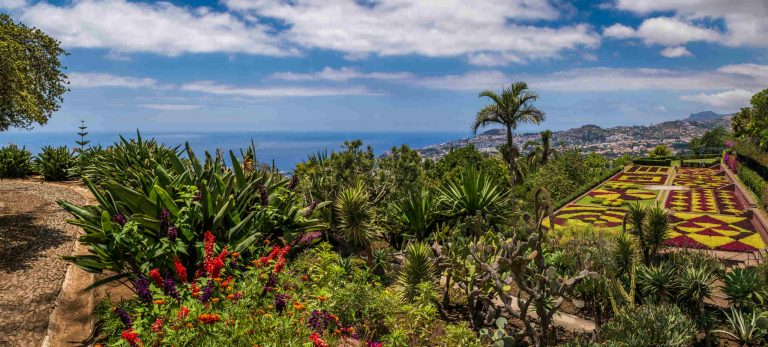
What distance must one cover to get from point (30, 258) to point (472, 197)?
31.7ft

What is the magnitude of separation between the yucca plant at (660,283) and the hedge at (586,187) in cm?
2178

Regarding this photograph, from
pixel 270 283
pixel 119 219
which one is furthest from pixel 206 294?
pixel 119 219

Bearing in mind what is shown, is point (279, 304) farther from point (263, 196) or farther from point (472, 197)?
point (472, 197)

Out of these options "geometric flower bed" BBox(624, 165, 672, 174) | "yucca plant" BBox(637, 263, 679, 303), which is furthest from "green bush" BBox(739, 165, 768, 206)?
"yucca plant" BBox(637, 263, 679, 303)

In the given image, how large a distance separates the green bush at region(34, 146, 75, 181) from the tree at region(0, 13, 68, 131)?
3975 mm

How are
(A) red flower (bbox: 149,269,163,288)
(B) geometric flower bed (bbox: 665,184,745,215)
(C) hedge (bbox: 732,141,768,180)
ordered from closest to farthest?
(A) red flower (bbox: 149,269,163,288) < (B) geometric flower bed (bbox: 665,184,745,215) < (C) hedge (bbox: 732,141,768,180)

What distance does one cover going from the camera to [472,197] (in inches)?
434

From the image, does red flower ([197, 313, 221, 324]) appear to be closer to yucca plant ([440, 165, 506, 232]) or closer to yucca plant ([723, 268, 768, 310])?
yucca plant ([440, 165, 506, 232])

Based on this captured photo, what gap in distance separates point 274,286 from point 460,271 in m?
3.91

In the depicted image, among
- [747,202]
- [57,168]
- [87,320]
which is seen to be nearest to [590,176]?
[747,202]

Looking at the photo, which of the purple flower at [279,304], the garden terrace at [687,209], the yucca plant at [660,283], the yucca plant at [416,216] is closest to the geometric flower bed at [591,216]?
the garden terrace at [687,209]

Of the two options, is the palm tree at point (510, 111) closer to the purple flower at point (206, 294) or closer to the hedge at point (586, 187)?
the hedge at point (586, 187)

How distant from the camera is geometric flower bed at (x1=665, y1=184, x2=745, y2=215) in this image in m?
29.5

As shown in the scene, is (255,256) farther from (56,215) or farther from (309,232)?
(56,215)
